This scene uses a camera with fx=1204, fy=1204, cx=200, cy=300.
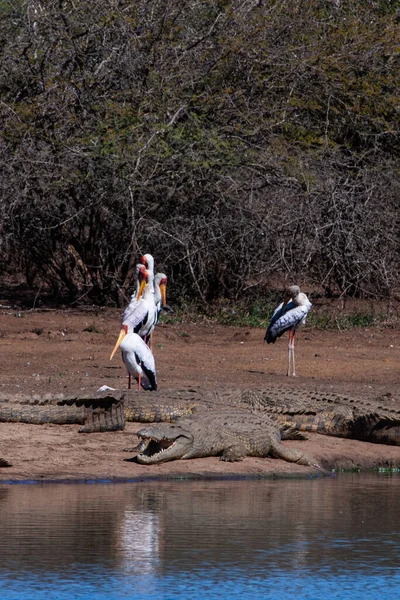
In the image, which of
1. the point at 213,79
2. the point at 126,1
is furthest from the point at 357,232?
the point at 126,1

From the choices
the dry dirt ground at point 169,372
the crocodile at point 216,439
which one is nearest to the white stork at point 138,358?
the dry dirt ground at point 169,372

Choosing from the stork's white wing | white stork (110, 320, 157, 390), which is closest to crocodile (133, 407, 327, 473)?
white stork (110, 320, 157, 390)

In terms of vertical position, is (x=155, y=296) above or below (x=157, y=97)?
below

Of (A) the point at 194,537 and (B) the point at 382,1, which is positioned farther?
(B) the point at 382,1

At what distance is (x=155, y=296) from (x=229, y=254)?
4.12 meters

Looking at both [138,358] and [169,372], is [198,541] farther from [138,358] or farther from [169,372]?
[169,372]

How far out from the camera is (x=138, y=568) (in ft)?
18.3

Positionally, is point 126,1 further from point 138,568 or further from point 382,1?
point 138,568

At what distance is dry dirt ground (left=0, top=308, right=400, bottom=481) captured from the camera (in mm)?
8375

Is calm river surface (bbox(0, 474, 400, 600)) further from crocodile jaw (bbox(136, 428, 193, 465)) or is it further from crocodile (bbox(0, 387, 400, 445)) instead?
crocodile (bbox(0, 387, 400, 445))

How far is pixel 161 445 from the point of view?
8.59m

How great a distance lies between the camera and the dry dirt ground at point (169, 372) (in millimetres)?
8375

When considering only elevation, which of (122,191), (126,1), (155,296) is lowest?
(155,296)

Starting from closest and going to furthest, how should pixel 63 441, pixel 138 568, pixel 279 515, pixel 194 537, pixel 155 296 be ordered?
pixel 138 568 < pixel 194 537 < pixel 279 515 < pixel 63 441 < pixel 155 296
